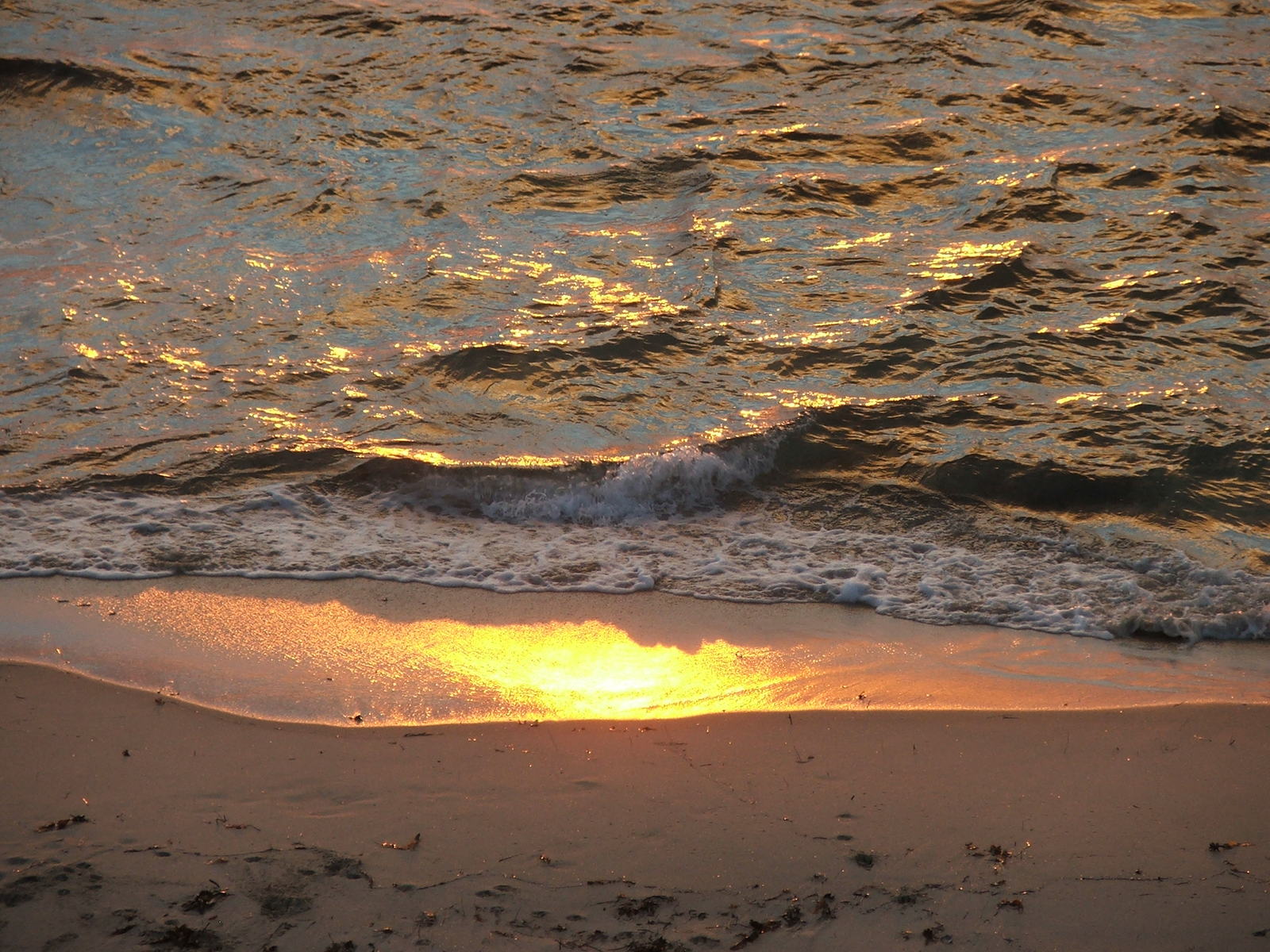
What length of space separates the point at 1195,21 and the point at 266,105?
10.2 metres

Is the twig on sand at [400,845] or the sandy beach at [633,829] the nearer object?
the sandy beach at [633,829]

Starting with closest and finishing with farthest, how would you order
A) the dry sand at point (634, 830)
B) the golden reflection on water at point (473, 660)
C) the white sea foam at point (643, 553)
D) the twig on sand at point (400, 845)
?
the dry sand at point (634, 830)
the twig on sand at point (400, 845)
the golden reflection on water at point (473, 660)
the white sea foam at point (643, 553)

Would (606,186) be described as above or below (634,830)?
above

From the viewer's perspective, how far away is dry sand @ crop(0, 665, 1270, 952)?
Result: 3.17 m

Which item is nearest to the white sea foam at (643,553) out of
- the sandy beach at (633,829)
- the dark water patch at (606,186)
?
the sandy beach at (633,829)

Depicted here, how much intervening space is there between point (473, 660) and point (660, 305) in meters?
4.01

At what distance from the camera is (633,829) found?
11.7ft

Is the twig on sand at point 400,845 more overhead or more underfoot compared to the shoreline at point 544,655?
more overhead

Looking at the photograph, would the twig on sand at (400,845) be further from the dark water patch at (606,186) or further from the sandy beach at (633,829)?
the dark water patch at (606,186)

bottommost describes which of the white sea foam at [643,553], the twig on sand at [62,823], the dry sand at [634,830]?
the white sea foam at [643,553]

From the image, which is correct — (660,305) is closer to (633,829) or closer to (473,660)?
(473,660)

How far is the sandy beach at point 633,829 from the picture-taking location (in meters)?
3.17

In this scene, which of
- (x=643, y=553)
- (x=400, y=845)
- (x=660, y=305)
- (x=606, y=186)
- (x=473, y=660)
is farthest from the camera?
(x=606, y=186)

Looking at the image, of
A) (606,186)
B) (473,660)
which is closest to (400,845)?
(473,660)
